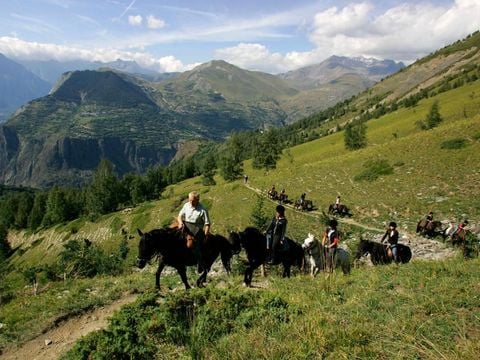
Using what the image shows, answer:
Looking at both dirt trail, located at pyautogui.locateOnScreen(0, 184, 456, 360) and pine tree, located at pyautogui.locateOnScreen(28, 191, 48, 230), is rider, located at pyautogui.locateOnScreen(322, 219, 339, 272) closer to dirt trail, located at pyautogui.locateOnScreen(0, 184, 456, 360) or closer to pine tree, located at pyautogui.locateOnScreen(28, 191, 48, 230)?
dirt trail, located at pyautogui.locateOnScreen(0, 184, 456, 360)

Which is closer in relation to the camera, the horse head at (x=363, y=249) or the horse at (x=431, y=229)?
the horse head at (x=363, y=249)

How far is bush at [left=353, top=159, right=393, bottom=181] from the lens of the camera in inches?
1849

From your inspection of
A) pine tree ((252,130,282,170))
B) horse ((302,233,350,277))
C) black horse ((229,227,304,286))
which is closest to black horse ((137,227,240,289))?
black horse ((229,227,304,286))

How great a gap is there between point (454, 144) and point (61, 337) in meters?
49.6

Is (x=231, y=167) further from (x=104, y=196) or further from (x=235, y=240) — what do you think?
(x=235, y=240)

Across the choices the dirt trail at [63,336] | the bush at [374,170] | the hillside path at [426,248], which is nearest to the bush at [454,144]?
the bush at [374,170]

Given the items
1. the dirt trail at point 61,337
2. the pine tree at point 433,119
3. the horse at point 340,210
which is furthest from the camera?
the pine tree at point 433,119

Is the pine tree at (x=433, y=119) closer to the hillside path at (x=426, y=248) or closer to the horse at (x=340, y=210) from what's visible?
the horse at (x=340, y=210)

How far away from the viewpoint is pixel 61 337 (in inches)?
444

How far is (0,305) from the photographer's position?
16594 mm

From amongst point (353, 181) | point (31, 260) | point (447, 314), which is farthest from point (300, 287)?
point (31, 260)

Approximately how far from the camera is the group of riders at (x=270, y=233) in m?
14.0

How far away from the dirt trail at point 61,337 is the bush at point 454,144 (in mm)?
46569

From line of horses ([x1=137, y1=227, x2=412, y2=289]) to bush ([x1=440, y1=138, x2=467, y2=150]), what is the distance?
3333cm
